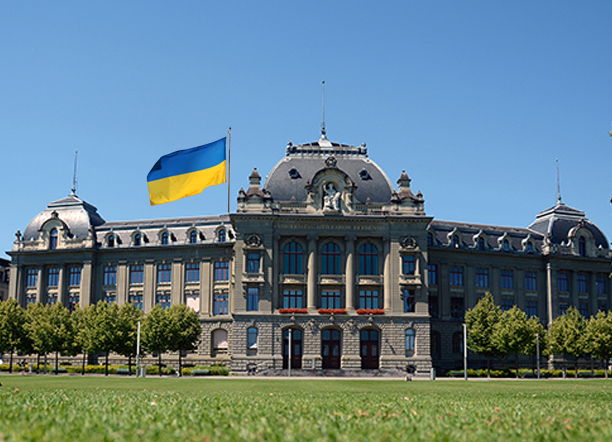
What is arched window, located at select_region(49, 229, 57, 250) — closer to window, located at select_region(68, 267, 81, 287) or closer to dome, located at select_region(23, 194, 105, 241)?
dome, located at select_region(23, 194, 105, 241)

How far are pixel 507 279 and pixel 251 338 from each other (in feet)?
120

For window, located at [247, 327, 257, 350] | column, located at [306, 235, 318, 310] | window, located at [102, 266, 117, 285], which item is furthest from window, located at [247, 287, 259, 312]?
window, located at [102, 266, 117, 285]

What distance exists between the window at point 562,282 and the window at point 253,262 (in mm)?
41886

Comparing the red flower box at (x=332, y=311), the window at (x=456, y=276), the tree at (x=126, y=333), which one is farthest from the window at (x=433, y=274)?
the tree at (x=126, y=333)

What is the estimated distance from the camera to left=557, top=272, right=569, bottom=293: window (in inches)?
3585

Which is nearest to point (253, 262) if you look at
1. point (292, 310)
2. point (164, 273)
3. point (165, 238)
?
point (292, 310)

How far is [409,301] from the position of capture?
75.9m

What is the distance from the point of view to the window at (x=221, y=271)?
279ft

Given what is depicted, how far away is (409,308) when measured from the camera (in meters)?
75.7

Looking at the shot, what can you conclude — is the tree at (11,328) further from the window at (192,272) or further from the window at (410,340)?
the window at (410,340)

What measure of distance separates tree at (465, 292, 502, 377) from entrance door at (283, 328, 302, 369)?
63.9 ft

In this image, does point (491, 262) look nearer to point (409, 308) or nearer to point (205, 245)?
point (409, 308)

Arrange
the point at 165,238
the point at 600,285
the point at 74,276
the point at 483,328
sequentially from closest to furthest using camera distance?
the point at 483,328 < the point at 165,238 < the point at 74,276 < the point at 600,285

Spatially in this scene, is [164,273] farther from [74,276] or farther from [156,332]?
[156,332]
